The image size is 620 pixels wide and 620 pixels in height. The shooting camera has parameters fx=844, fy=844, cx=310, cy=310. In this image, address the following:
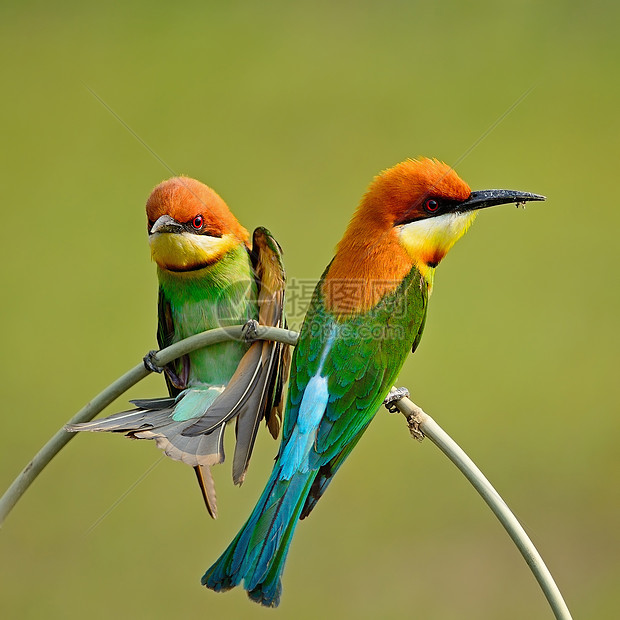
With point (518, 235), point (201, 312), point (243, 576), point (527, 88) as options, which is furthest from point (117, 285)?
point (243, 576)

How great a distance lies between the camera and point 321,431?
1460mm

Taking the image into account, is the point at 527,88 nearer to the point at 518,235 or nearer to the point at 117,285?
the point at 518,235

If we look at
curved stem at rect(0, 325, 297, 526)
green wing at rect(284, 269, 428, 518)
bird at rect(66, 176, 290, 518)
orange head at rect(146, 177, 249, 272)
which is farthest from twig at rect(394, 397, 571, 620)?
orange head at rect(146, 177, 249, 272)

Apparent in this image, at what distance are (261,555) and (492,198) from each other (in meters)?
0.77

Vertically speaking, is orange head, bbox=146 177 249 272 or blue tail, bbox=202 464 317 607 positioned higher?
orange head, bbox=146 177 249 272

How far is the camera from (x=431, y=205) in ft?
5.22

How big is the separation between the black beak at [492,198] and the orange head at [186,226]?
0.54 m

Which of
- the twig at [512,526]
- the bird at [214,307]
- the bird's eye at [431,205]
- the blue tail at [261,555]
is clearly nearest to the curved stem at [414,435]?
the twig at [512,526]

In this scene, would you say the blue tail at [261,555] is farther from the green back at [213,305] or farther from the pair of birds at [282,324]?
the green back at [213,305]

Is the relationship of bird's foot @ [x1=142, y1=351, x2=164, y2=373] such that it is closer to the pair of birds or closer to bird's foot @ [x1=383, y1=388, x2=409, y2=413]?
the pair of birds

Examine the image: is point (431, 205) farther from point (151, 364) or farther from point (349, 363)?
point (151, 364)

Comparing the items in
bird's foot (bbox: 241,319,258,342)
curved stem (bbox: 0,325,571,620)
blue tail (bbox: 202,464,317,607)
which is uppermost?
bird's foot (bbox: 241,319,258,342)

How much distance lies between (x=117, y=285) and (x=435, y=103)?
2.10m

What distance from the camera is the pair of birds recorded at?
1.37 m
